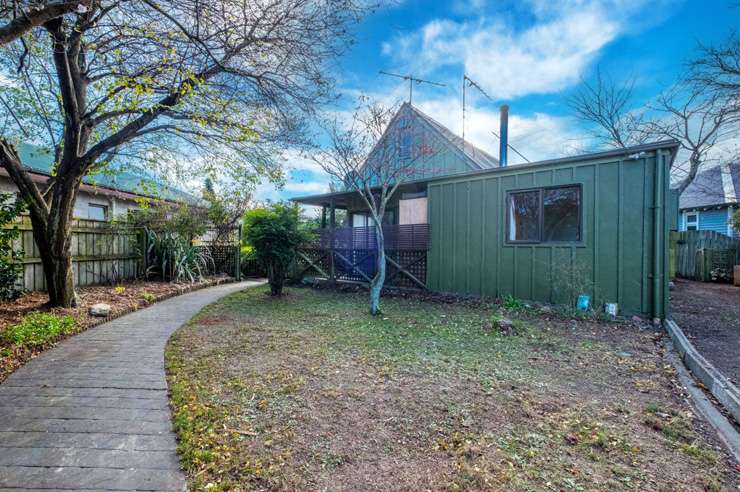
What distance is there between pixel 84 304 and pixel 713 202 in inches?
875

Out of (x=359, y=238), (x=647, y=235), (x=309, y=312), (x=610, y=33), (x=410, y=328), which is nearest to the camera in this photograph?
(x=410, y=328)

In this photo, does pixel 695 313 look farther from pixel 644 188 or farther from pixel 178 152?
pixel 178 152

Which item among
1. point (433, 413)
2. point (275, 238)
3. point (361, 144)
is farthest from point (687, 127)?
point (433, 413)

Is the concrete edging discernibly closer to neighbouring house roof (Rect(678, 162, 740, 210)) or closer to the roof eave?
the roof eave

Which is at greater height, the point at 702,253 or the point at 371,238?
the point at 371,238

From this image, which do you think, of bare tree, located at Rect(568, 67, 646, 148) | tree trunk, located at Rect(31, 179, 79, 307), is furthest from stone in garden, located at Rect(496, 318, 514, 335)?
bare tree, located at Rect(568, 67, 646, 148)

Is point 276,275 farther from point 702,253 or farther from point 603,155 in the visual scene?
point 702,253

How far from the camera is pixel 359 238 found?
373 inches

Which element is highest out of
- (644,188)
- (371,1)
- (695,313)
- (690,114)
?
(690,114)

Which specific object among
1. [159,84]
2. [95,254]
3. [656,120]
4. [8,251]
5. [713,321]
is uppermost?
[656,120]

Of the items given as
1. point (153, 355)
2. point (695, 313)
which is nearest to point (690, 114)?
point (695, 313)

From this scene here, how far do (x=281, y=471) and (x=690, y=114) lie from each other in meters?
16.1

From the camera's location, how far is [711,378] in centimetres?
303

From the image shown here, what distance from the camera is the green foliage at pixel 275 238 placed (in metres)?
7.54
